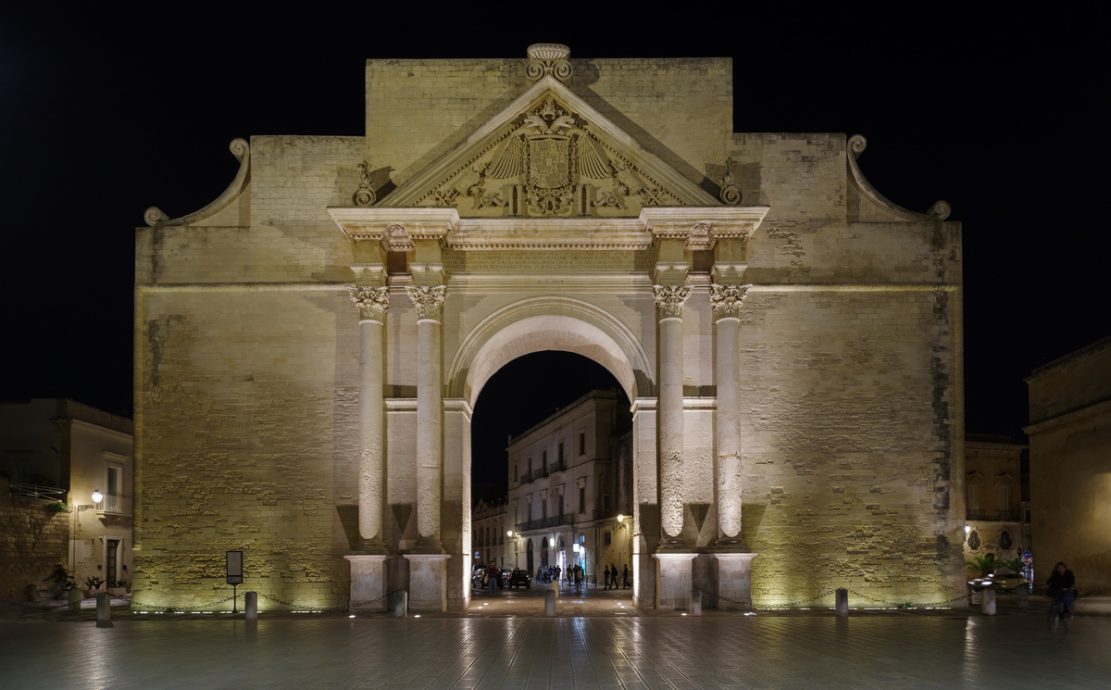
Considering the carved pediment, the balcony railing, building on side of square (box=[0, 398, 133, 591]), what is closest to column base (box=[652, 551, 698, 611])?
the carved pediment

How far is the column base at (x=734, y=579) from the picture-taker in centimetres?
2314

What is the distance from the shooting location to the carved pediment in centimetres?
2439

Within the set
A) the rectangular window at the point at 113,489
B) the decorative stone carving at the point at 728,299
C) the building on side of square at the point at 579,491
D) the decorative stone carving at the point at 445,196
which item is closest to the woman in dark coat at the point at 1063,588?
the decorative stone carving at the point at 728,299

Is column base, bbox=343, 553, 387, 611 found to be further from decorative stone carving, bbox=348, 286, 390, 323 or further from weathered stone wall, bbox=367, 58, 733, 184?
weathered stone wall, bbox=367, 58, 733, 184

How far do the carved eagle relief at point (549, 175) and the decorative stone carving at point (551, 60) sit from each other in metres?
0.75

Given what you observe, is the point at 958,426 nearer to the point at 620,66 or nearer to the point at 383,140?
the point at 620,66

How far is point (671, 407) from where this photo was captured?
23828 millimetres

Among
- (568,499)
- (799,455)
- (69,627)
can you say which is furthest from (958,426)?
(568,499)

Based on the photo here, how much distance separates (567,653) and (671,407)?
9591 mm

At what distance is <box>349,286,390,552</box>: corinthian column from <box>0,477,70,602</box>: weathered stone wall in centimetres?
1317

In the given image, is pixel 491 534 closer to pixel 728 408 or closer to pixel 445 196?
pixel 728 408

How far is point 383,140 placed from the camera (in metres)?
25.6

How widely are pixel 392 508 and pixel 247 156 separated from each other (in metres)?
8.70

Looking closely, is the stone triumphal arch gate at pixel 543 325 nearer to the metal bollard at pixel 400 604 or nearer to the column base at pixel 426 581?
the column base at pixel 426 581
